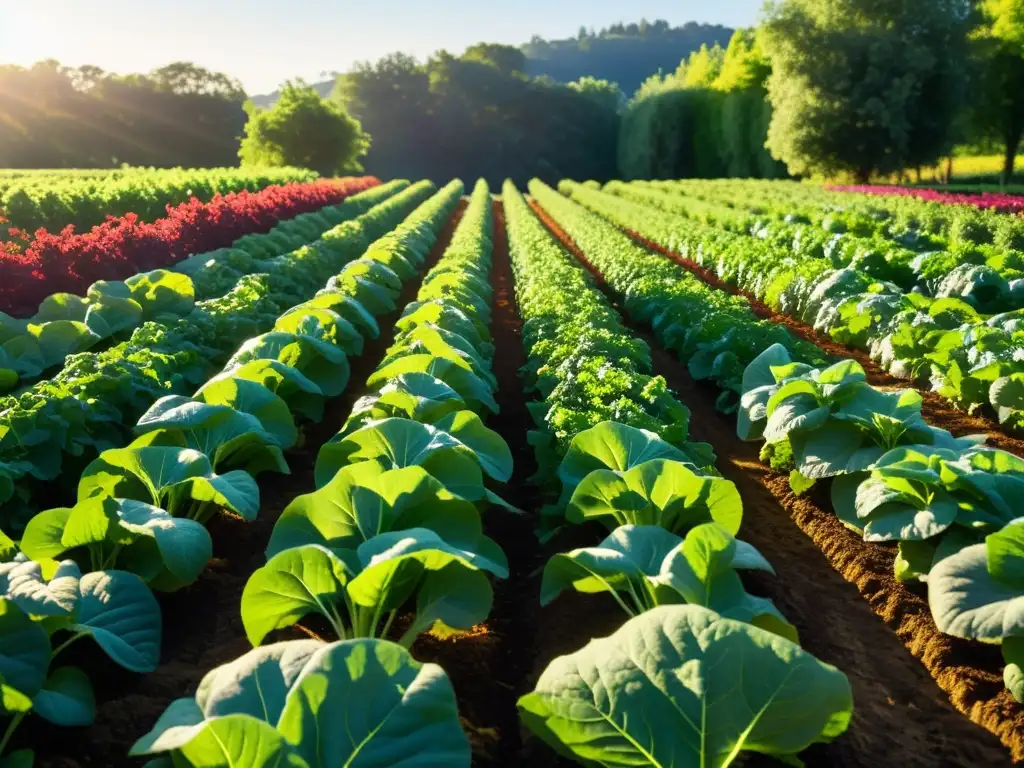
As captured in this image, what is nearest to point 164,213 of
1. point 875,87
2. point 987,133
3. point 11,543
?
point 11,543

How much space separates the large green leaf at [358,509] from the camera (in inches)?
134

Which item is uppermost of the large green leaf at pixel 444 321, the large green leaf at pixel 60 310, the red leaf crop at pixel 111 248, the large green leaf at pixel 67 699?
the red leaf crop at pixel 111 248

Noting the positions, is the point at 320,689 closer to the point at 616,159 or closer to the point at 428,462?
the point at 428,462

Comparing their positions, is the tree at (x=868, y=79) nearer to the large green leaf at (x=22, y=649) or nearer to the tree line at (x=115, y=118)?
the large green leaf at (x=22, y=649)

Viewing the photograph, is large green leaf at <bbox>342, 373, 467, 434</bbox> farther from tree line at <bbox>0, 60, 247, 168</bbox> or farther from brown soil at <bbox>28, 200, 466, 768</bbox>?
tree line at <bbox>0, 60, 247, 168</bbox>

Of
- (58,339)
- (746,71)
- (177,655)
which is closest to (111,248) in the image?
(58,339)

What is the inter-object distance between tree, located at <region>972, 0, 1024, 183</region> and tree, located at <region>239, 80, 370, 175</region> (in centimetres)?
3283

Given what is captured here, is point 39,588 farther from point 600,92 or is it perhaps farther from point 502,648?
point 600,92

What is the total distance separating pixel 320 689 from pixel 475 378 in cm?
341

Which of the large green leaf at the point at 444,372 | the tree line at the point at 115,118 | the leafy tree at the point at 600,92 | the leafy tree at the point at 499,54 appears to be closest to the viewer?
the large green leaf at the point at 444,372

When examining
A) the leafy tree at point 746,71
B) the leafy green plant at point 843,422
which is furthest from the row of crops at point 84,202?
the leafy tree at point 746,71

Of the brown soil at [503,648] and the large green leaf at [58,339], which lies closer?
the brown soil at [503,648]

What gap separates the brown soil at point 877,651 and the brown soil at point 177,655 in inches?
97.2

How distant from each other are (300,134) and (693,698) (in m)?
47.8
